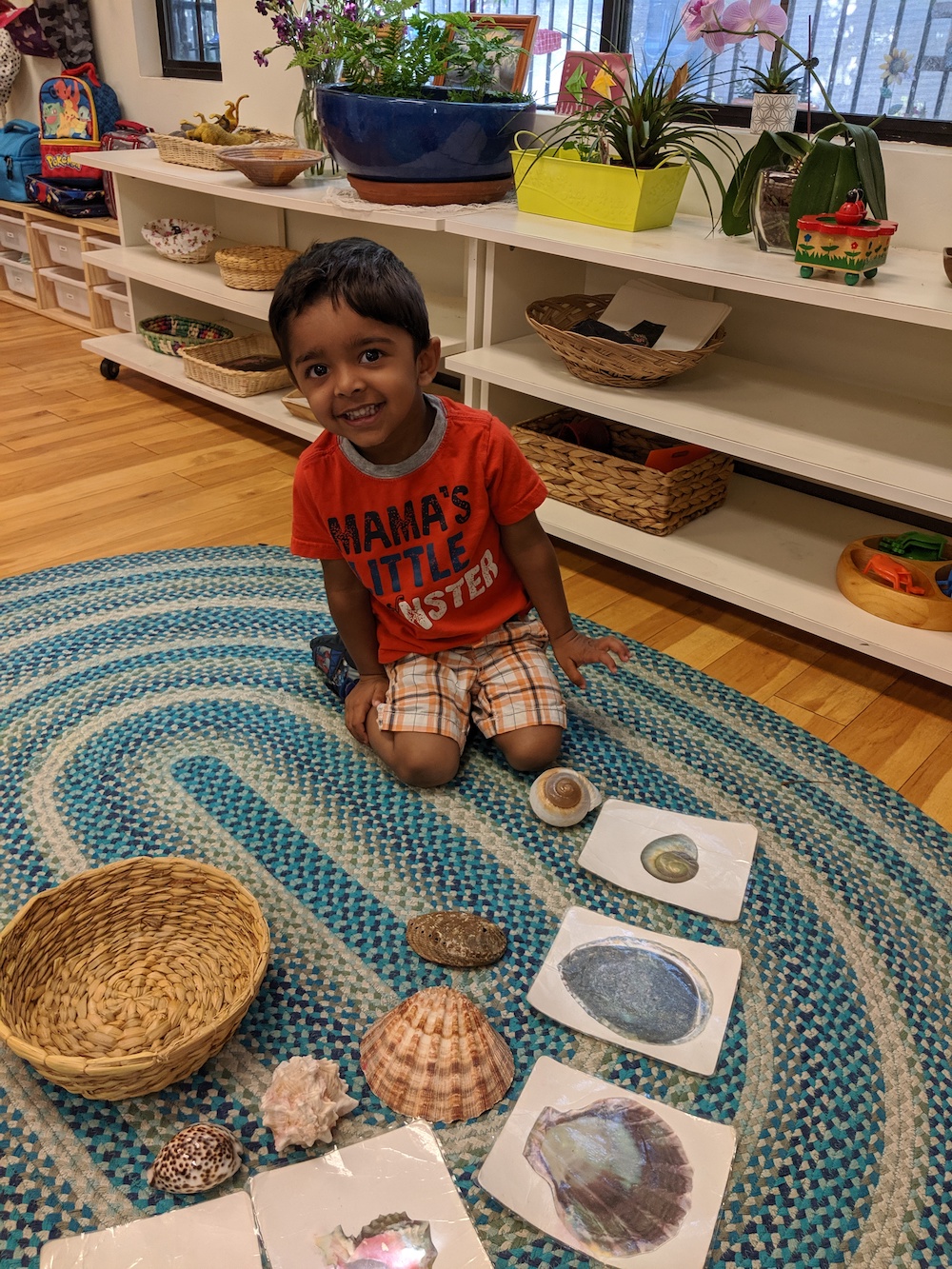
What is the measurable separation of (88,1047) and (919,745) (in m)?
1.16

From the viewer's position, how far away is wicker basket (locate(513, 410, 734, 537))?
5.82 ft

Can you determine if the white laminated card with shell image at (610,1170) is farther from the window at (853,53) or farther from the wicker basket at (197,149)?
the wicker basket at (197,149)

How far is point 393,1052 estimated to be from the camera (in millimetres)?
906

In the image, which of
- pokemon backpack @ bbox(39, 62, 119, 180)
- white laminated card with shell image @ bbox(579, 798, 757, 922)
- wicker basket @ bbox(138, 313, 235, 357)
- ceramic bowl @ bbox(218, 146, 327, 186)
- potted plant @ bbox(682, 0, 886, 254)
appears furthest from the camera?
pokemon backpack @ bbox(39, 62, 119, 180)

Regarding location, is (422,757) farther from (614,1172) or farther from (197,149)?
(197,149)

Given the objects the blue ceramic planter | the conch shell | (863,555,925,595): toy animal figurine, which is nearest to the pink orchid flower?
the blue ceramic planter

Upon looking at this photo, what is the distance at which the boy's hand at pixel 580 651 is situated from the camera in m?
1.29

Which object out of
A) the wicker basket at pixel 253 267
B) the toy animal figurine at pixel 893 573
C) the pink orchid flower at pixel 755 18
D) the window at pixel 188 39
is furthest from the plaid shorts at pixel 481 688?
the window at pixel 188 39

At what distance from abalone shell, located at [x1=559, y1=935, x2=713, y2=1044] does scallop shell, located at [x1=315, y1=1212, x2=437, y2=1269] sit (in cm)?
27

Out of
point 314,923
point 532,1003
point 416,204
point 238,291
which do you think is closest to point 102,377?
point 238,291

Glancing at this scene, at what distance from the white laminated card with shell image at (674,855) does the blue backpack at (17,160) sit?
3.32 metres

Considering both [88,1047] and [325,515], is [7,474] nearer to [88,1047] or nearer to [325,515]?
[325,515]

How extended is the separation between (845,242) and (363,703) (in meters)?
0.95

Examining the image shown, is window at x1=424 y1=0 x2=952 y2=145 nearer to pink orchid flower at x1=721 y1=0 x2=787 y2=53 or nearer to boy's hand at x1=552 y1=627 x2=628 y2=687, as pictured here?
pink orchid flower at x1=721 y1=0 x2=787 y2=53
